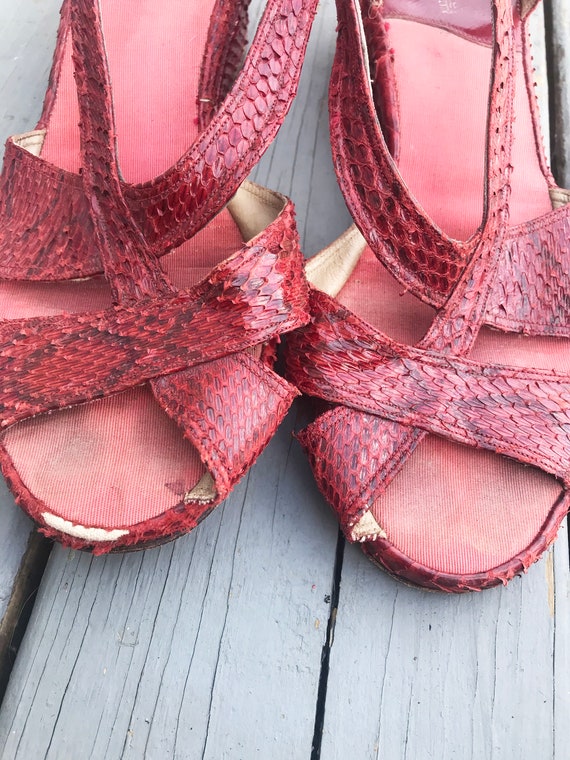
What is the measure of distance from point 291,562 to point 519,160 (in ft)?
2.24

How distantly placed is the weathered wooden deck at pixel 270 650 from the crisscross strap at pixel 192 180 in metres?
0.30

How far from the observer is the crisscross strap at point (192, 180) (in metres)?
0.72

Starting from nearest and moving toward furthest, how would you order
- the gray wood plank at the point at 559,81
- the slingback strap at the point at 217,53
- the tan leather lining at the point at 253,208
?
the tan leather lining at the point at 253,208 → the slingback strap at the point at 217,53 → the gray wood plank at the point at 559,81

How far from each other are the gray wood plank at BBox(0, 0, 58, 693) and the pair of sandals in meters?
0.17

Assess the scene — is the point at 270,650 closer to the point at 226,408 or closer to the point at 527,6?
the point at 226,408

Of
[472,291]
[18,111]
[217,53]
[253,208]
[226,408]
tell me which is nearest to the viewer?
[226,408]

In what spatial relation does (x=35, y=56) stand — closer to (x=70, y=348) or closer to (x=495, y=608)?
(x=70, y=348)

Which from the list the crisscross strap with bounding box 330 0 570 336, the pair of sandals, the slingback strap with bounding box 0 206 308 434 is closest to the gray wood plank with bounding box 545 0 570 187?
the pair of sandals

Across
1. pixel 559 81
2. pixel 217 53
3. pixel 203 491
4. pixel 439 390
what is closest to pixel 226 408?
pixel 203 491

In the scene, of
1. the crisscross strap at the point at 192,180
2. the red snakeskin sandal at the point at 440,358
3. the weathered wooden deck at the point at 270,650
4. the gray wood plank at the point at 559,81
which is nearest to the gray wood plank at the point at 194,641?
the weathered wooden deck at the point at 270,650

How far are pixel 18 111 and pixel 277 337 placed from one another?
82cm

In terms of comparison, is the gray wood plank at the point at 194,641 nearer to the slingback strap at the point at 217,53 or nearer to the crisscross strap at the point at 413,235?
the crisscross strap at the point at 413,235

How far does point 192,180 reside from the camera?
2.36ft

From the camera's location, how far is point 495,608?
729 millimetres
